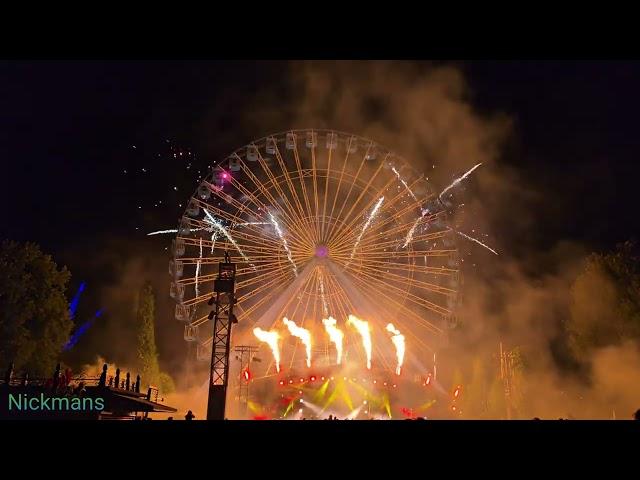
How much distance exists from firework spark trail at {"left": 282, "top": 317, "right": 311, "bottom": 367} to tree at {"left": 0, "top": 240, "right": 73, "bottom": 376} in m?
12.8

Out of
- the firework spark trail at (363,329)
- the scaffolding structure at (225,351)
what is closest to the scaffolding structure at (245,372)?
the firework spark trail at (363,329)

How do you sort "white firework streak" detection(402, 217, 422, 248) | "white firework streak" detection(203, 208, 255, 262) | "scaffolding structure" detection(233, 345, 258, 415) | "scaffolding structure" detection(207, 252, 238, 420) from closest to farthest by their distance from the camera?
1. "scaffolding structure" detection(207, 252, 238, 420)
2. "white firework streak" detection(203, 208, 255, 262)
3. "white firework streak" detection(402, 217, 422, 248)
4. "scaffolding structure" detection(233, 345, 258, 415)

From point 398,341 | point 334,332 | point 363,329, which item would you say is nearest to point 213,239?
point 334,332

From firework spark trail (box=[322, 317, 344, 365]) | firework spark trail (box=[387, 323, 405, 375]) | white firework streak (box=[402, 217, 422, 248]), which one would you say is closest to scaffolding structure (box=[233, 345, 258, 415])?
firework spark trail (box=[322, 317, 344, 365])

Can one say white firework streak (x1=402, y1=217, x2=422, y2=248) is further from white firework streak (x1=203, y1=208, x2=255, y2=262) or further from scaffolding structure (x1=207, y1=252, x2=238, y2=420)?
scaffolding structure (x1=207, y1=252, x2=238, y2=420)

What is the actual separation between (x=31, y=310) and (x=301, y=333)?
15.8m

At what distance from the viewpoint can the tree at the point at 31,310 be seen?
28.1 m

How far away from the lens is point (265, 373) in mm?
39531

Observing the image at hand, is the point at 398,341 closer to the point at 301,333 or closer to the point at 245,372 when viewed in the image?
the point at 301,333

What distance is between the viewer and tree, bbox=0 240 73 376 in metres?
28.1

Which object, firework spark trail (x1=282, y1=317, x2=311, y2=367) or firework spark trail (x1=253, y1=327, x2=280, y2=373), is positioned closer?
firework spark trail (x1=253, y1=327, x2=280, y2=373)

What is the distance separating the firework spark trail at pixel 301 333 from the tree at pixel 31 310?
12809 millimetres
